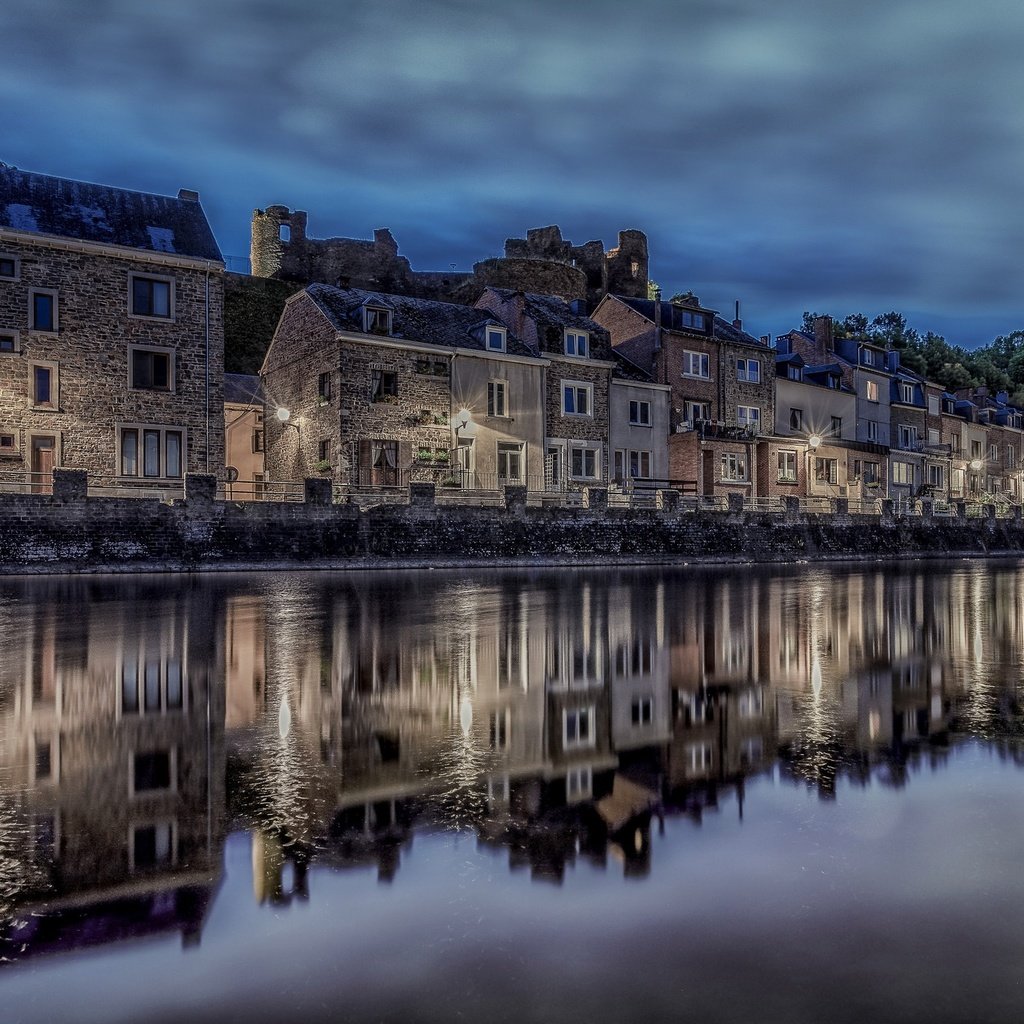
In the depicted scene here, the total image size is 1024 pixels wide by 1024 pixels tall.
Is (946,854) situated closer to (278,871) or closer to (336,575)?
(278,871)

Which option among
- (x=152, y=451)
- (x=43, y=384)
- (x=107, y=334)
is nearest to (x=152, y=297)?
(x=107, y=334)

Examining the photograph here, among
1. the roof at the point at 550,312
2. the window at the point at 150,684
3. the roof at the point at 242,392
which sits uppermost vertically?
the roof at the point at 550,312

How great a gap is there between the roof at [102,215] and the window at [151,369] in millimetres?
3578

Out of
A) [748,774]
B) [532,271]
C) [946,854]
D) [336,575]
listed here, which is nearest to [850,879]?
[946,854]

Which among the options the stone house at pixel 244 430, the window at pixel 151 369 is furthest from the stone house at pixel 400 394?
the window at pixel 151 369

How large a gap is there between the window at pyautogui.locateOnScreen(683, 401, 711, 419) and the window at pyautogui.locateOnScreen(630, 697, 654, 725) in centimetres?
4026

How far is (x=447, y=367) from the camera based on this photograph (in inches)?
1486

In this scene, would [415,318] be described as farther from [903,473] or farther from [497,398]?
[903,473]

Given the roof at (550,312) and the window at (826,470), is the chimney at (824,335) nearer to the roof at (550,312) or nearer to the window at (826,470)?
the window at (826,470)

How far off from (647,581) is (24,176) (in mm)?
26586

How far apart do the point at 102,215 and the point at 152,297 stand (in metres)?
3.42

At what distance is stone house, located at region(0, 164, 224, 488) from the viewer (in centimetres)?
2986

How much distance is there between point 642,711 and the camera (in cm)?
624

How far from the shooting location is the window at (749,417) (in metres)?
48.5
